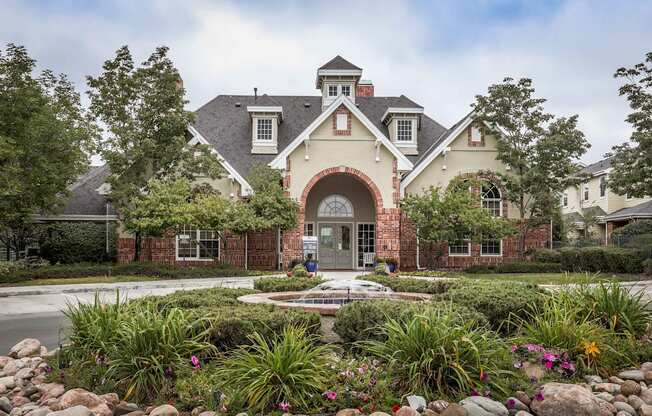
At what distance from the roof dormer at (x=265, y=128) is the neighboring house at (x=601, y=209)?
20.0 metres

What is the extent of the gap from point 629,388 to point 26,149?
76.5 ft

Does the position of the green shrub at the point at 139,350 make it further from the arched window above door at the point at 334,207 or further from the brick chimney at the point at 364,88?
the brick chimney at the point at 364,88

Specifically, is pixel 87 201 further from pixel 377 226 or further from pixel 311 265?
pixel 377 226

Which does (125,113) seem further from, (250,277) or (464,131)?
(464,131)

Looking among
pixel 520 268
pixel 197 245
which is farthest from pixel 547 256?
pixel 197 245

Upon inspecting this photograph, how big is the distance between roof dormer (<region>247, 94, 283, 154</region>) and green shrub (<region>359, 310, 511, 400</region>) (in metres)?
24.5

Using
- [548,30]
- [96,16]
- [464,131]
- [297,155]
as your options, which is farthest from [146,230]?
[548,30]

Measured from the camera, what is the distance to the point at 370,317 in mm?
7203

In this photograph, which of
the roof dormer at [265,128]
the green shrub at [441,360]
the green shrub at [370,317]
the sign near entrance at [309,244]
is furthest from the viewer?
the roof dormer at [265,128]

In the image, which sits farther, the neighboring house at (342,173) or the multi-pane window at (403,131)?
the multi-pane window at (403,131)

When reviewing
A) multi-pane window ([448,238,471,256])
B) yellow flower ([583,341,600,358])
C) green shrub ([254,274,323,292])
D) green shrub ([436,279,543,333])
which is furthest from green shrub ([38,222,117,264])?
yellow flower ([583,341,600,358])

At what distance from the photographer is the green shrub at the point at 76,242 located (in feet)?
90.8

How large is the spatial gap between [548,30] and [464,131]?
50.4 ft

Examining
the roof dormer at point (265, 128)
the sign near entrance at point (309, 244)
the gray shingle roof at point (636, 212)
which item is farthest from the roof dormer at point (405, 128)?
the gray shingle roof at point (636, 212)
